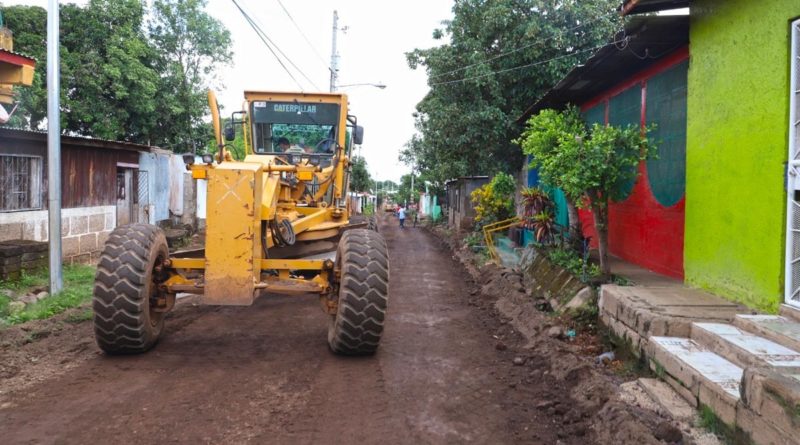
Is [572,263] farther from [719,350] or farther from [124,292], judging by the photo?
[124,292]

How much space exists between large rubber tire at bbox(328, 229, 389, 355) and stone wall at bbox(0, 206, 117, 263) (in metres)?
8.06

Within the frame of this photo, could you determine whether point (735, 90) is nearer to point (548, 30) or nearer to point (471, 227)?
point (548, 30)

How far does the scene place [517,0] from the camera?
1500 centimetres

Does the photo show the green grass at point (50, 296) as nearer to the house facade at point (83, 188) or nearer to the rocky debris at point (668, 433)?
the house facade at point (83, 188)

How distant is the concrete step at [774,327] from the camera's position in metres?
4.46

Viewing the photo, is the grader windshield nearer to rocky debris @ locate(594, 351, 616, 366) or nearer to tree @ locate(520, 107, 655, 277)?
tree @ locate(520, 107, 655, 277)

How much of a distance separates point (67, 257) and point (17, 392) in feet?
27.3

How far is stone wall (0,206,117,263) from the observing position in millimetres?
10992

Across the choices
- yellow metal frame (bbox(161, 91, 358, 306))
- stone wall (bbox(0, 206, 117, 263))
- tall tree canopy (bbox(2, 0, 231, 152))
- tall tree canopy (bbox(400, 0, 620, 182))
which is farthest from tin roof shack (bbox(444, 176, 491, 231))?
yellow metal frame (bbox(161, 91, 358, 306))

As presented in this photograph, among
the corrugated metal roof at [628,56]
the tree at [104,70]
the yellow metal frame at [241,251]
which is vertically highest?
the tree at [104,70]

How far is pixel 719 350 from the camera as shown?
15.1 ft

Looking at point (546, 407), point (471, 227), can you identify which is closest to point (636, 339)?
point (546, 407)

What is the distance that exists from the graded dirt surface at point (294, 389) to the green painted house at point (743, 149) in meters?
1.88

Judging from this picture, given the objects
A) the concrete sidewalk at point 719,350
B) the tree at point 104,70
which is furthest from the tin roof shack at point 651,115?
the tree at point 104,70
